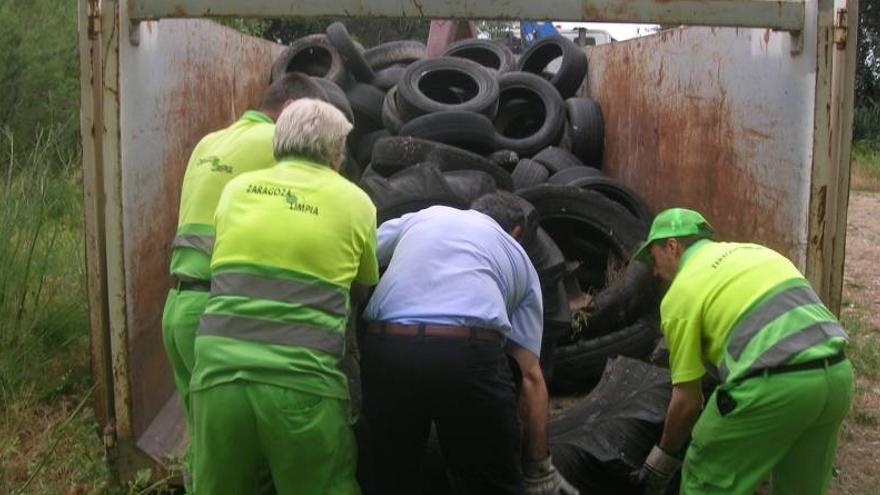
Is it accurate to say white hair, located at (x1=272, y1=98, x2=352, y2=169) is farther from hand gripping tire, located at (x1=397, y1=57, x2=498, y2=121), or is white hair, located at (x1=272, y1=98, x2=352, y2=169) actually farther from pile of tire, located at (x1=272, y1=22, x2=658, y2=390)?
hand gripping tire, located at (x1=397, y1=57, x2=498, y2=121)

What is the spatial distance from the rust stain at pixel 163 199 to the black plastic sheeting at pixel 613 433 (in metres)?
1.76

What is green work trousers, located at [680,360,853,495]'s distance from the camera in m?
3.75

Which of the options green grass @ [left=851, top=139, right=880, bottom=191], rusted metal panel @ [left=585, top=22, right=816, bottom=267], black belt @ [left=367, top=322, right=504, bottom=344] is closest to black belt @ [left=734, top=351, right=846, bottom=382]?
black belt @ [left=367, top=322, right=504, bottom=344]

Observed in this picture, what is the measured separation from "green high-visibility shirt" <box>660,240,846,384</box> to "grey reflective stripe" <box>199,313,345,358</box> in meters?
1.33

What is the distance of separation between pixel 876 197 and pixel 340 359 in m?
15.1

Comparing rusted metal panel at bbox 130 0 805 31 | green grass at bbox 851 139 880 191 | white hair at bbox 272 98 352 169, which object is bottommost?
green grass at bbox 851 139 880 191

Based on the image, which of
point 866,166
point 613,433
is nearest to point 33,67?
point 613,433

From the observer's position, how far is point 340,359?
351 cm

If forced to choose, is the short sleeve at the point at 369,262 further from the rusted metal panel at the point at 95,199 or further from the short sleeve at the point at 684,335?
the rusted metal panel at the point at 95,199

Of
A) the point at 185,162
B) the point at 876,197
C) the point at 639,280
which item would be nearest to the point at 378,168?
the point at 185,162

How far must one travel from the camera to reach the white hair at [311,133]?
365cm

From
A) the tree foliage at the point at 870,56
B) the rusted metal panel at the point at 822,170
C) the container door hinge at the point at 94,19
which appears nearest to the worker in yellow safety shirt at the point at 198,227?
the container door hinge at the point at 94,19

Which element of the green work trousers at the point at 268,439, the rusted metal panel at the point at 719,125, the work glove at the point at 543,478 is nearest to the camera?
the green work trousers at the point at 268,439

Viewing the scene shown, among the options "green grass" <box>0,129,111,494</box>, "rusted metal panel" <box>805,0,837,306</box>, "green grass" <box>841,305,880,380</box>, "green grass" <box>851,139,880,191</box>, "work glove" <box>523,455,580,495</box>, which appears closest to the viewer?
"work glove" <box>523,455,580,495</box>
